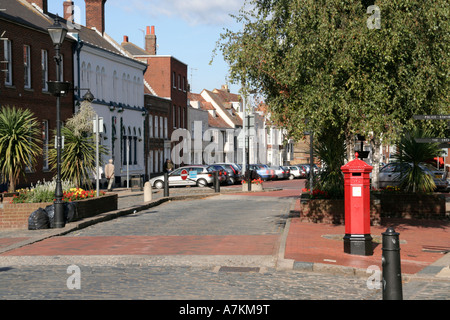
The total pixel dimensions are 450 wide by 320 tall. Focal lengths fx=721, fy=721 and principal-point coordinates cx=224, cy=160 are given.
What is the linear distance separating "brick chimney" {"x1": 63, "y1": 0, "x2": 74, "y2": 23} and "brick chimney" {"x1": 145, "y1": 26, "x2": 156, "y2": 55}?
20.0 metres

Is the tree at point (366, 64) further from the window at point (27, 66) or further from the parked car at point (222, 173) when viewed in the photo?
the parked car at point (222, 173)

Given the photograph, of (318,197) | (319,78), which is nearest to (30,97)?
(318,197)

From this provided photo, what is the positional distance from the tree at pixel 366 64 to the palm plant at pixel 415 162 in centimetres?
572

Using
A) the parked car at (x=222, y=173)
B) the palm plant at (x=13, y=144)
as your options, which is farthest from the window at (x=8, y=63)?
the parked car at (x=222, y=173)

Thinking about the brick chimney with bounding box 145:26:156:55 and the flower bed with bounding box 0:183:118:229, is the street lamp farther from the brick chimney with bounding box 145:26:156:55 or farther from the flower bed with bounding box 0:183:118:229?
the brick chimney with bounding box 145:26:156:55

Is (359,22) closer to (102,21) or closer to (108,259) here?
(108,259)

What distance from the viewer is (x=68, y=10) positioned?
159 ft

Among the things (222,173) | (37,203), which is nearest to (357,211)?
(37,203)

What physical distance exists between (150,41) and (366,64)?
5614 cm

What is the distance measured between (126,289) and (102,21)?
47.1 metres

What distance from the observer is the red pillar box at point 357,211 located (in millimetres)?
12844

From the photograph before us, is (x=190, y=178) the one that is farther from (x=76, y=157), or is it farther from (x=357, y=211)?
(x=357, y=211)

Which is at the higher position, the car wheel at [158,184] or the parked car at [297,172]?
the parked car at [297,172]

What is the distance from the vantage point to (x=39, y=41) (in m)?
37.0
